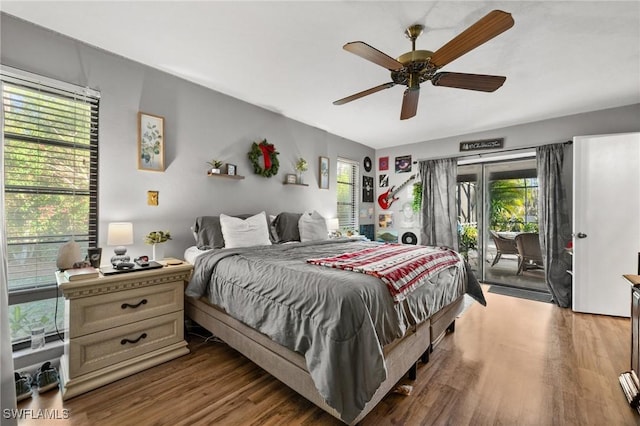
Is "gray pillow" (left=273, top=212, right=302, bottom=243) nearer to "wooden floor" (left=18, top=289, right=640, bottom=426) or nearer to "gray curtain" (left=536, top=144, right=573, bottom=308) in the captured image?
"wooden floor" (left=18, top=289, right=640, bottom=426)

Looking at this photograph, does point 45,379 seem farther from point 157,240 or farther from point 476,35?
point 476,35

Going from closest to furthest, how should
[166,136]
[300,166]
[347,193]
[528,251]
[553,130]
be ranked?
[166,136] < [553,130] < [300,166] < [528,251] < [347,193]

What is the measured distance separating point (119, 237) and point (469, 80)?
297 cm

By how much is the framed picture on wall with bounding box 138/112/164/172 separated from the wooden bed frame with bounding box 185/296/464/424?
4.49 feet

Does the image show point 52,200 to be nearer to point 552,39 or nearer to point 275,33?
point 275,33

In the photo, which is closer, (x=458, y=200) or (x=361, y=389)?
(x=361, y=389)

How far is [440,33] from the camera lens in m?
2.05

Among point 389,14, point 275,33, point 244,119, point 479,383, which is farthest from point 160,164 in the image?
point 479,383

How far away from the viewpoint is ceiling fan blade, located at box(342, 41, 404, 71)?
1.63 meters

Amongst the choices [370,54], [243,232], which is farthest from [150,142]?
[370,54]

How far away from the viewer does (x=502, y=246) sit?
442 cm

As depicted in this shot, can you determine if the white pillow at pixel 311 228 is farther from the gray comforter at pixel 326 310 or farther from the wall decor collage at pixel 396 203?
the wall decor collage at pixel 396 203

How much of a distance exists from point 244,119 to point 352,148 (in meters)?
2.38

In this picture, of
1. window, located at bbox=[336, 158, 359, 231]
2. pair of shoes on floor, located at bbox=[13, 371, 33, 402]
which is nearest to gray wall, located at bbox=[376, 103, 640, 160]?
window, located at bbox=[336, 158, 359, 231]
